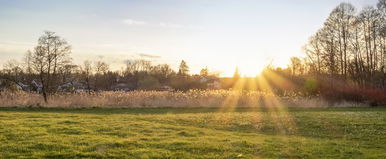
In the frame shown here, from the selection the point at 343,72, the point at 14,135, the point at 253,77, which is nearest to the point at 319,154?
the point at 14,135

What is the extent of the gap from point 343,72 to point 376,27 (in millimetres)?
7872

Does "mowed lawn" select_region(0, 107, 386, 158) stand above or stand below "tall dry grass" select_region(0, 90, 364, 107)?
below

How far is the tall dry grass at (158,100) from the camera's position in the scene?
77.4 ft

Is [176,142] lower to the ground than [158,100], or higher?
lower

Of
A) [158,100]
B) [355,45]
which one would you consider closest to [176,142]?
[158,100]

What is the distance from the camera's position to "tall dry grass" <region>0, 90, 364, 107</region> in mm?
23594

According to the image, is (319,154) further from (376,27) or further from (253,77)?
(253,77)

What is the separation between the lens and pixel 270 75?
52.6 m

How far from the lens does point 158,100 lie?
82.3 feet

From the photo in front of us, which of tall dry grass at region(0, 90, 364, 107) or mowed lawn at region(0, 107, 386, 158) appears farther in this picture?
tall dry grass at region(0, 90, 364, 107)

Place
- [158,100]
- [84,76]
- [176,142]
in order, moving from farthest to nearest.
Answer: [84,76]
[158,100]
[176,142]

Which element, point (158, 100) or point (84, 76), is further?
point (84, 76)

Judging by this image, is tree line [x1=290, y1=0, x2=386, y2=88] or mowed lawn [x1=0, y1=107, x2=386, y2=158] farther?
tree line [x1=290, y1=0, x2=386, y2=88]

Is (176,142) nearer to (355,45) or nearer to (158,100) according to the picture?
(158,100)
